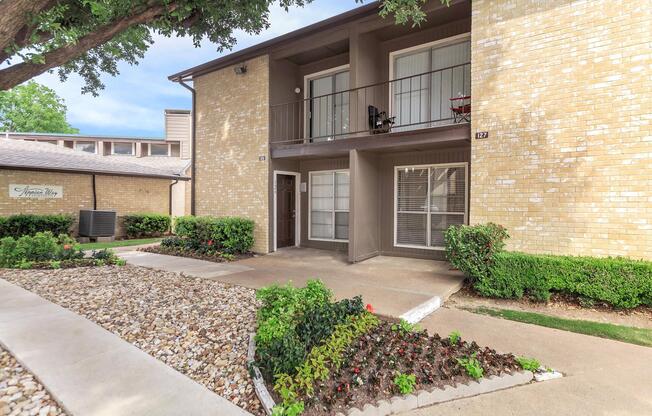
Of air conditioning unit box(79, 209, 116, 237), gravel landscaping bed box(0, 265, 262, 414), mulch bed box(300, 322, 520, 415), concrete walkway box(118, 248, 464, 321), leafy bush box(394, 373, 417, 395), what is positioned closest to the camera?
mulch bed box(300, 322, 520, 415)

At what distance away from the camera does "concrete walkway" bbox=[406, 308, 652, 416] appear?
9.41 feet

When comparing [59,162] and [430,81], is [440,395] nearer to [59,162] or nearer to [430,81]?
[430,81]

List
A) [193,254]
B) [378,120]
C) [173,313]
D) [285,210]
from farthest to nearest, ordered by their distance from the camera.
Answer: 1. [285,210]
2. [193,254]
3. [378,120]
4. [173,313]

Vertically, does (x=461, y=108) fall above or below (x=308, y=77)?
below

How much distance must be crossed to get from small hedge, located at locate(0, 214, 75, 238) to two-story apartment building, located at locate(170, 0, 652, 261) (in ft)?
18.1

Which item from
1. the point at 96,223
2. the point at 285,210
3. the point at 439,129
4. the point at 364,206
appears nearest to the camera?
the point at 439,129

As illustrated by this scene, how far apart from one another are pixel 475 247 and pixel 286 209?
6393 millimetres

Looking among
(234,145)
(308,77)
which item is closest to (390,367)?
(234,145)

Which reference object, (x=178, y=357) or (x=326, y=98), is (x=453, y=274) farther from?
(x=326, y=98)

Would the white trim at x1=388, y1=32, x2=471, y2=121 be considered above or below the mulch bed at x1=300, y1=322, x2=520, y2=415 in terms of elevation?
above

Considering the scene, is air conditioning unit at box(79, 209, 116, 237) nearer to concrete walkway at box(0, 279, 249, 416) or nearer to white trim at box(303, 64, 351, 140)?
white trim at box(303, 64, 351, 140)

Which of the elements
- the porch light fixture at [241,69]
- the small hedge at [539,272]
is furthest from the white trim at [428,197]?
the porch light fixture at [241,69]

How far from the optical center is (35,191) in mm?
13250

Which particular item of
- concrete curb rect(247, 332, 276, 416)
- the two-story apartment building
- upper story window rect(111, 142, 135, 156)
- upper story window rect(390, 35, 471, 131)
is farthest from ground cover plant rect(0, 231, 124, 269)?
upper story window rect(111, 142, 135, 156)
